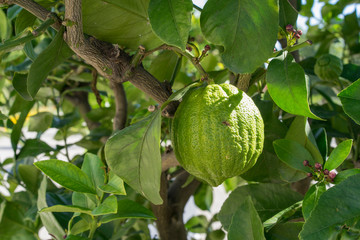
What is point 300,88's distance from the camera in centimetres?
32

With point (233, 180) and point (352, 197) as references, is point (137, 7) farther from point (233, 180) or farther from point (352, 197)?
point (233, 180)

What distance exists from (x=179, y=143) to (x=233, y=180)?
453 millimetres

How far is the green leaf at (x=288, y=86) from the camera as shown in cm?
31

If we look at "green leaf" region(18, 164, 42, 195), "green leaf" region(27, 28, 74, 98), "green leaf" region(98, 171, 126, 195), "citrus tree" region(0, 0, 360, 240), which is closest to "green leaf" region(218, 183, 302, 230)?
"citrus tree" region(0, 0, 360, 240)

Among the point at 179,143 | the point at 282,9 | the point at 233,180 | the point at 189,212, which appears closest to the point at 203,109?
the point at 179,143

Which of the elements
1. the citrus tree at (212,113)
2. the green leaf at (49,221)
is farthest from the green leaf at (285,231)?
the green leaf at (49,221)

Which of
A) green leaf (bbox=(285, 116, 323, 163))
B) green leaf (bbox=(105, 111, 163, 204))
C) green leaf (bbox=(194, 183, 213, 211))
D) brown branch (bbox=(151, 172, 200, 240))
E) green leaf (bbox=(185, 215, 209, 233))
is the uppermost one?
green leaf (bbox=(105, 111, 163, 204))

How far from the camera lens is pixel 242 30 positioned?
305mm

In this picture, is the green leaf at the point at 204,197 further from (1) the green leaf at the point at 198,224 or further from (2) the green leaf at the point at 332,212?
(2) the green leaf at the point at 332,212

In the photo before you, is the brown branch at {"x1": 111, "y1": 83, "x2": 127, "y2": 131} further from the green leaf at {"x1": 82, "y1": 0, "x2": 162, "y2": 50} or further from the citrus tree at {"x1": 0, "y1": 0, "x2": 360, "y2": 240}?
the green leaf at {"x1": 82, "y1": 0, "x2": 162, "y2": 50}

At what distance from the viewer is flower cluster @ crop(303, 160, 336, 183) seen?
36 centimetres

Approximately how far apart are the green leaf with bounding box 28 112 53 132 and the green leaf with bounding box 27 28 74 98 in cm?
37

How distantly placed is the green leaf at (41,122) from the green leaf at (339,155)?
0.49 m

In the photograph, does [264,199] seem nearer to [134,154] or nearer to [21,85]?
[134,154]
